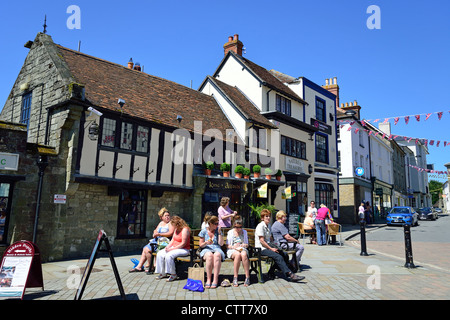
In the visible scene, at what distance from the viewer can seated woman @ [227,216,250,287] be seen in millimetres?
6363

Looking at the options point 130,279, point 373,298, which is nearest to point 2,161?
point 130,279

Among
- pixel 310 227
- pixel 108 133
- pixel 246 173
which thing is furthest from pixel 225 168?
pixel 108 133

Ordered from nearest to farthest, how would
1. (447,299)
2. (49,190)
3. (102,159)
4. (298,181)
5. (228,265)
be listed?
(447,299) → (228,265) → (49,190) → (102,159) → (298,181)

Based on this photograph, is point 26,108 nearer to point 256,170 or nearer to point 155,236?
point 155,236

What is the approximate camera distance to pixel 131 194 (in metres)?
11.9

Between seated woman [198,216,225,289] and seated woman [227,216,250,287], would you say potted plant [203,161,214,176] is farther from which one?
seated woman [227,216,250,287]

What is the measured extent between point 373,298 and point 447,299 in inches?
47.3

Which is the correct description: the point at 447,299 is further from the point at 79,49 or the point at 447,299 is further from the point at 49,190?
the point at 79,49

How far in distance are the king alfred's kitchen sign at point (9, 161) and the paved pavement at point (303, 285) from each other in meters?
2.87

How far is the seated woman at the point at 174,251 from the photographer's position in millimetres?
6762

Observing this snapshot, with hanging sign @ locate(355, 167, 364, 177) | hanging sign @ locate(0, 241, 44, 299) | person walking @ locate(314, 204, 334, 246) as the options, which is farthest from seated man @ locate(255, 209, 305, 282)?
hanging sign @ locate(355, 167, 364, 177)

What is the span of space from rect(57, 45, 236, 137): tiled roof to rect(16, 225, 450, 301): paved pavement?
5.81 metres

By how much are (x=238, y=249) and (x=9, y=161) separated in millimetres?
6772

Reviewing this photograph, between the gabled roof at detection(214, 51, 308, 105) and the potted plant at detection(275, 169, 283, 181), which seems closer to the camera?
the potted plant at detection(275, 169, 283, 181)
